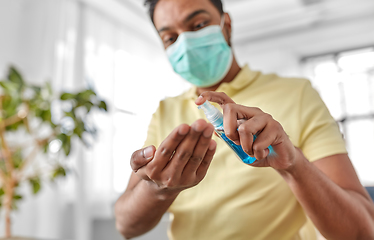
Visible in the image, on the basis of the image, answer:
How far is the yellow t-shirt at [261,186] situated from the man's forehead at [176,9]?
208 mm

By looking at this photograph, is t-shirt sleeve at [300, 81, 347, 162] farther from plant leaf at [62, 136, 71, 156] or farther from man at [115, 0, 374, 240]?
plant leaf at [62, 136, 71, 156]

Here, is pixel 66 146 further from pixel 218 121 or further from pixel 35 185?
pixel 218 121

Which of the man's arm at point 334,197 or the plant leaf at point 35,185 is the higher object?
the man's arm at point 334,197

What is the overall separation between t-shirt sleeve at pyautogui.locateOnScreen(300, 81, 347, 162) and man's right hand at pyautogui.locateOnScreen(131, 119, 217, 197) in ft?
0.77

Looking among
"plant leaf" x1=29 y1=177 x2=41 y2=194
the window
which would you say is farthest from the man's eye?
the window

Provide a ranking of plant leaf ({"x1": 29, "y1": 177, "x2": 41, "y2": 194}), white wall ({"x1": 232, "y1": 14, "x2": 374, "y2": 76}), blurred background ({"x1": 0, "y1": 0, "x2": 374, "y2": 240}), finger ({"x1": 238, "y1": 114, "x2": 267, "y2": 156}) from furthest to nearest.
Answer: white wall ({"x1": 232, "y1": 14, "x2": 374, "y2": 76}), blurred background ({"x1": 0, "y1": 0, "x2": 374, "y2": 240}), plant leaf ({"x1": 29, "y1": 177, "x2": 41, "y2": 194}), finger ({"x1": 238, "y1": 114, "x2": 267, "y2": 156})

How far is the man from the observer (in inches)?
15.9

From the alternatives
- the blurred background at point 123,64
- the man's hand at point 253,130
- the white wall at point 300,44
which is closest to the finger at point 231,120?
the man's hand at point 253,130

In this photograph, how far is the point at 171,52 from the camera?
80 centimetres

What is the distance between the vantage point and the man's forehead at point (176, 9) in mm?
721

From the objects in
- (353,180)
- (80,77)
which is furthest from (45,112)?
(80,77)

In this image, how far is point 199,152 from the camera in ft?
1.33

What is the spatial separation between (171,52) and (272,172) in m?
0.38

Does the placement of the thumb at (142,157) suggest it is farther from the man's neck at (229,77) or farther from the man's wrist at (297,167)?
the man's neck at (229,77)
